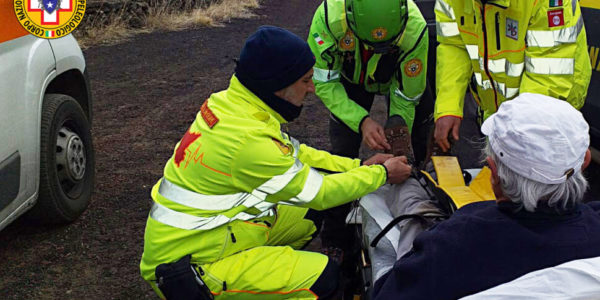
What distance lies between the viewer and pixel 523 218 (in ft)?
5.57

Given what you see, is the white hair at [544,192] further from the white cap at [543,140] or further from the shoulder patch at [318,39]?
the shoulder patch at [318,39]

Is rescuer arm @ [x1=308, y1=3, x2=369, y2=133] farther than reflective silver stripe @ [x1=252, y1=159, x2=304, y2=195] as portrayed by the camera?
Yes

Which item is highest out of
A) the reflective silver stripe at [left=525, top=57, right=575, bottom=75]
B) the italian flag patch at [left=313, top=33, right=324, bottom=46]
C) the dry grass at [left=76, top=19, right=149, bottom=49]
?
the reflective silver stripe at [left=525, top=57, right=575, bottom=75]

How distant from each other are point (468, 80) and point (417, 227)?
1.22 meters

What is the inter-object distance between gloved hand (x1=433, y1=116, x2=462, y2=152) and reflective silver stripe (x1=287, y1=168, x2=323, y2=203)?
772 mm

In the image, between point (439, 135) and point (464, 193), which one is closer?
point (464, 193)

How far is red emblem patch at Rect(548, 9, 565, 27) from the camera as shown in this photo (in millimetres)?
2646

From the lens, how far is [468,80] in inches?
128

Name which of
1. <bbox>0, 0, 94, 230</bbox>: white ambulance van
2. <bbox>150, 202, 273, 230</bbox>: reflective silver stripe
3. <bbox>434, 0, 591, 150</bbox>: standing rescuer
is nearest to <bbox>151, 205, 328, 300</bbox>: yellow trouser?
<bbox>150, 202, 273, 230</bbox>: reflective silver stripe

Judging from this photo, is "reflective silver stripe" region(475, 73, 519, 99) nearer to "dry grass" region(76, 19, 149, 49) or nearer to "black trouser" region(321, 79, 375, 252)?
"black trouser" region(321, 79, 375, 252)

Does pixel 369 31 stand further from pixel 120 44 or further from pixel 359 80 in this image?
pixel 120 44

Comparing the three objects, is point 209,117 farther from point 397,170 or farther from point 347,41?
point 347,41

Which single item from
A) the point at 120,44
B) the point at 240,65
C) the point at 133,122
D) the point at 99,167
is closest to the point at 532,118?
the point at 240,65

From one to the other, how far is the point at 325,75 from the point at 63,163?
5.89ft
